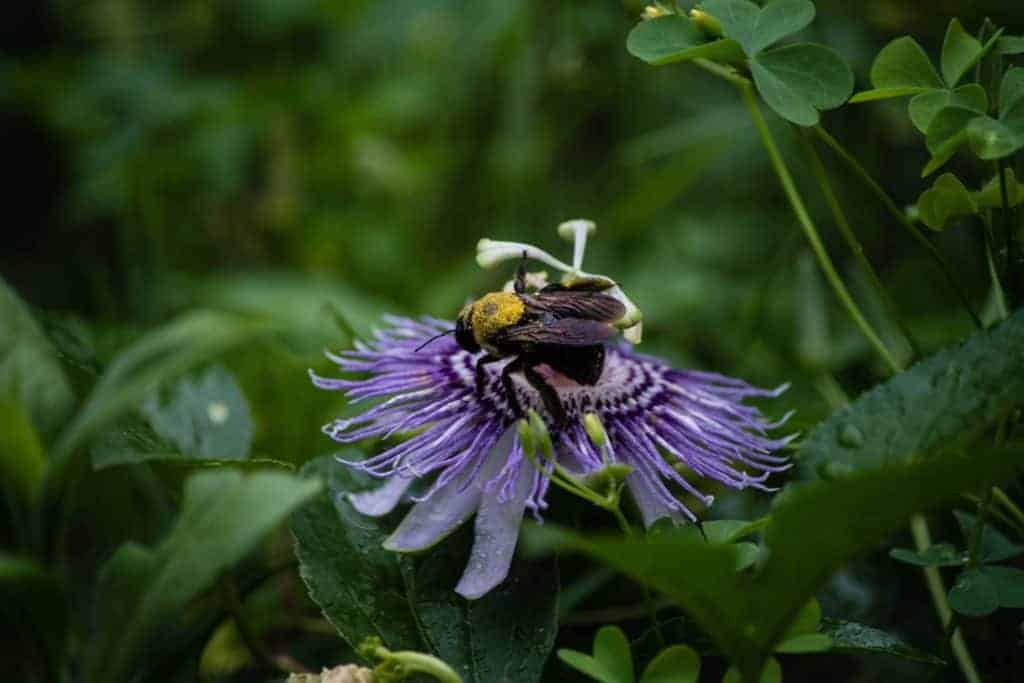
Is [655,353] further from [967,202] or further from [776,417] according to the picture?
[967,202]

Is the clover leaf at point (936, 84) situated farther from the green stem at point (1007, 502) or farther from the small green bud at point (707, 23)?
the green stem at point (1007, 502)

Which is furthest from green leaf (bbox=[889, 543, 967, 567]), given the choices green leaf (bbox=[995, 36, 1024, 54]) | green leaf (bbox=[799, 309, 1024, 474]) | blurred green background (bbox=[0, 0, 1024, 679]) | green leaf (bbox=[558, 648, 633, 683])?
blurred green background (bbox=[0, 0, 1024, 679])

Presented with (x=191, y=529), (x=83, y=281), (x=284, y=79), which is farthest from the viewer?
(x=284, y=79)

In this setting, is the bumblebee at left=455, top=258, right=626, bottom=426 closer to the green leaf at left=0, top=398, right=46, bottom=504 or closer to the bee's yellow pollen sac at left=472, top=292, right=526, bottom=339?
the bee's yellow pollen sac at left=472, top=292, right=526, bottom=339

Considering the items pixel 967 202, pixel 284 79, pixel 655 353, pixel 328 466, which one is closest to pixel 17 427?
pixel 328 466

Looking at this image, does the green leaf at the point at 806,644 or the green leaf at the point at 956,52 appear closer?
the green leaf at the point at 806,644

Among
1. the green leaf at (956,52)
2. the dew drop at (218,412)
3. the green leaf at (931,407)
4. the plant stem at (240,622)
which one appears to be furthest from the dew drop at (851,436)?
the dew drop at (218,412)

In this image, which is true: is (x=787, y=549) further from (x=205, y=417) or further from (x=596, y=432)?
(x=205, y=417)
